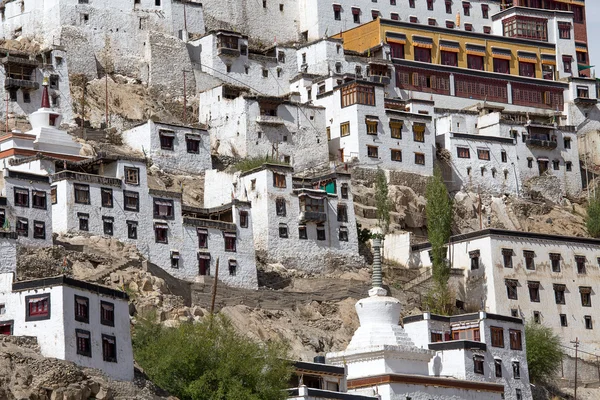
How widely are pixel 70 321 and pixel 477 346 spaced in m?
21.5

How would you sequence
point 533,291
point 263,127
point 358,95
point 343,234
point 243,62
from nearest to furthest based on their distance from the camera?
point 533,291, point 343,234, point 263,127, point 358,95, point 243,62

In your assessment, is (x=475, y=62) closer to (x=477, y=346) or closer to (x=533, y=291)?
(x=533, y=291)

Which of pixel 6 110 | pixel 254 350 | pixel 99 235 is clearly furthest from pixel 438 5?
pixel 254 350

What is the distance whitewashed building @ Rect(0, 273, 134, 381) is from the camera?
169 feet

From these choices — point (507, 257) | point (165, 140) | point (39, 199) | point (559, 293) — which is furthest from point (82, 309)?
point (559, 293)

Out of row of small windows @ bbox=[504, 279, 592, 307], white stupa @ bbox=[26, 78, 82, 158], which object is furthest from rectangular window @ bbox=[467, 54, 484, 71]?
white stupa @ bbox=[26, 78, 82, 158]

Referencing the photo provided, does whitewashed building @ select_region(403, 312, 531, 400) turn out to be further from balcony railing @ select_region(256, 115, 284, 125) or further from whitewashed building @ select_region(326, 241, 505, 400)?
balcony railing @ select_region(256, 115, 284, 125)

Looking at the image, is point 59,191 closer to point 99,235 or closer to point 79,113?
point 99,235

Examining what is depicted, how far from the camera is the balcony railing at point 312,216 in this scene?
80125 millimetres

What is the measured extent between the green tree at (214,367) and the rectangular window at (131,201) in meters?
17.6

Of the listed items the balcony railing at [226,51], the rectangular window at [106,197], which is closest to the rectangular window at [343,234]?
the rectangular window at [106,197]

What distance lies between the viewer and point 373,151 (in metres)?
Answer: 92.1

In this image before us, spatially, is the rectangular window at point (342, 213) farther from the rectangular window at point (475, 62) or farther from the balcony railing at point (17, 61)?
the rectangular window at point (475, 62)

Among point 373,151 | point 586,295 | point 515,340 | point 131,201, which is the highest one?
point 373,151
